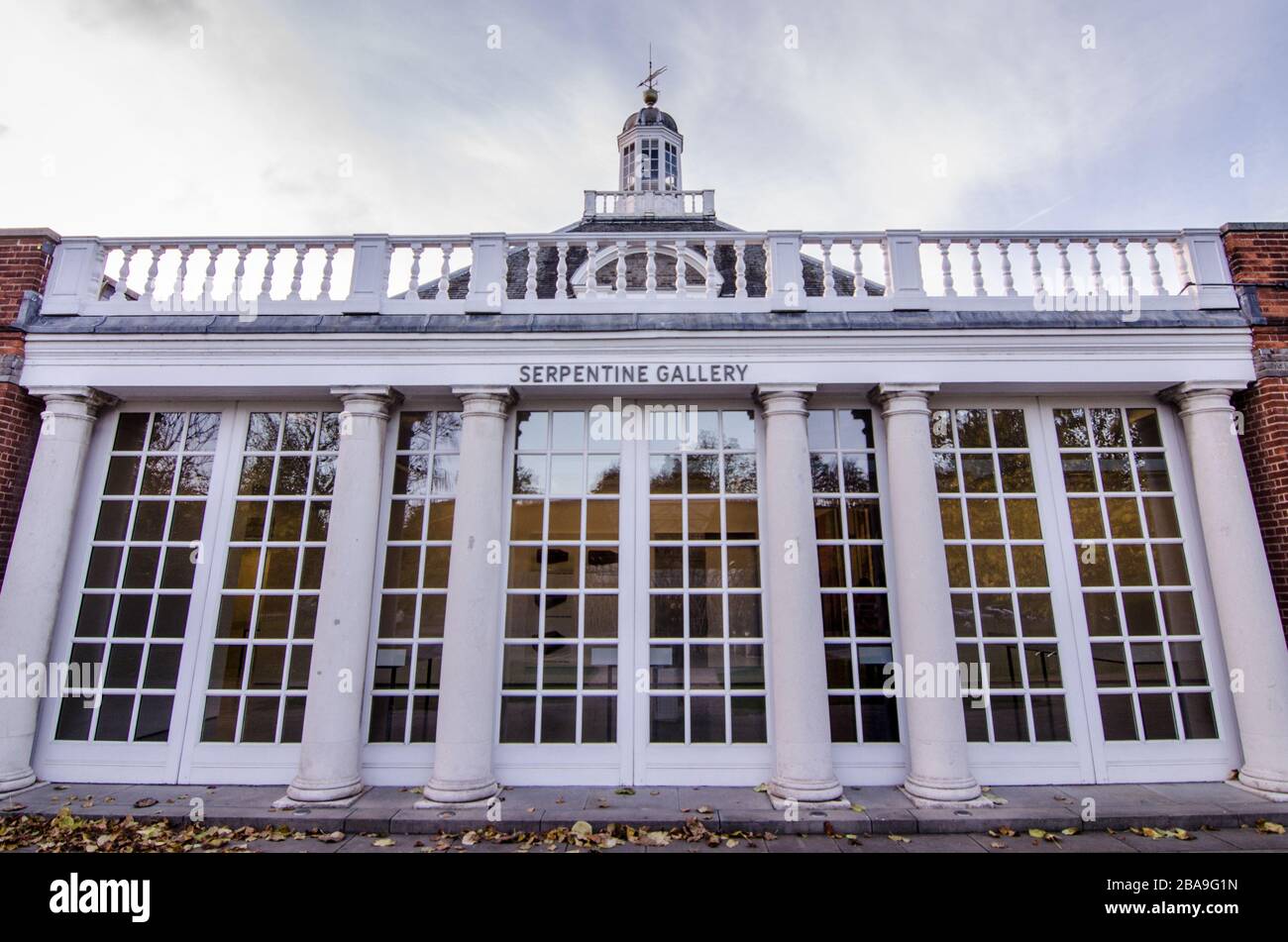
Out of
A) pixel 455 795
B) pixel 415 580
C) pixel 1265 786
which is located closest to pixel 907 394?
pixel 1265 786

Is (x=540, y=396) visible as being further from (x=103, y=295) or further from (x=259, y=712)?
(x=103, y=295)

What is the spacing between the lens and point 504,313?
6.78m

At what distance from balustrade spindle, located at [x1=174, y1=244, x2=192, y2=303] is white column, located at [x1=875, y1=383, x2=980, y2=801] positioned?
7812 millimetres

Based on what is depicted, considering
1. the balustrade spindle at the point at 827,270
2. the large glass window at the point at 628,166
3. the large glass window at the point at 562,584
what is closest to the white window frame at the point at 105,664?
the large glass window at the point at 562,584

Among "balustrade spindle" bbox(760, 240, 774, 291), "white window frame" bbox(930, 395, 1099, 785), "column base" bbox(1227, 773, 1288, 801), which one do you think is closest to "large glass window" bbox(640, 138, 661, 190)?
"balustrade spindle" bbox(760, 240, 774, 291)

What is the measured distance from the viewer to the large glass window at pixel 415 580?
630cm

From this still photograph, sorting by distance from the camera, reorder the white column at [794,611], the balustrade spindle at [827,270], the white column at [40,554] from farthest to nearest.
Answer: the balustrade spindle at [827,270] → the white column at [40,554] → the white column at [794,611]

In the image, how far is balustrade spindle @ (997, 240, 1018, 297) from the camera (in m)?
6.93

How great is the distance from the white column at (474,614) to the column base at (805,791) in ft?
8.80

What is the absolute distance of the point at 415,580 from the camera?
21.6 ft

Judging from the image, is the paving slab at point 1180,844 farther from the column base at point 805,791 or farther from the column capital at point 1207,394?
the column capital at point 1207,394

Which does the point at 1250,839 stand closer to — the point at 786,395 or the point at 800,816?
the point at 800,816
